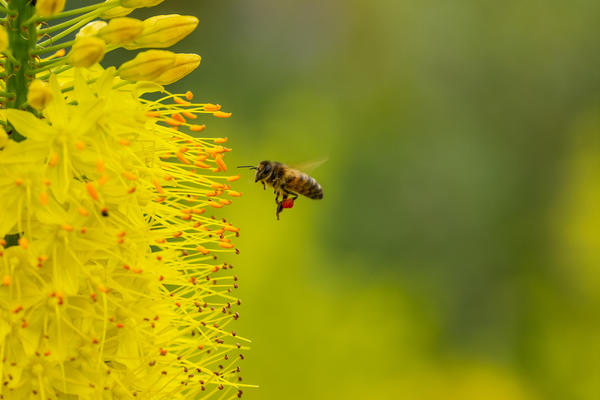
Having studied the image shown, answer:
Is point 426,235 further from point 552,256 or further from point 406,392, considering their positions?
point 406,392

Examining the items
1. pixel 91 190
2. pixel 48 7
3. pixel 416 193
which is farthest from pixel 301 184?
pixel 416 193

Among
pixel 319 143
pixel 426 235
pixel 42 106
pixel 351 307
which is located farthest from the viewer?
pixel 426 235

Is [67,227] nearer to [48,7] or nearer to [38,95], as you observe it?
[38,95]

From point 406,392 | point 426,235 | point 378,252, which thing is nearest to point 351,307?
point 406,392

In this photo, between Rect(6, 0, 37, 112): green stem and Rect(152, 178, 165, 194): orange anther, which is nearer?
Rect(6, 0, 37, 112): green stem

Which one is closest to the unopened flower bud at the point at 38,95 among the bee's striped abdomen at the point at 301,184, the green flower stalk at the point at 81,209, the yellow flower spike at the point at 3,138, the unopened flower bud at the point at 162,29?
the green flower stalk at the point at 81,209

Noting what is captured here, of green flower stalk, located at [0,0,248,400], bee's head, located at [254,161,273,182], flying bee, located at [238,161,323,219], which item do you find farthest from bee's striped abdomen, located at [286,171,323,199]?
green flower stalk, located at [0,0,248,400]

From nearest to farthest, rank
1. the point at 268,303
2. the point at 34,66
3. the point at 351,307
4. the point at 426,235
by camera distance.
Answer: the point at 34,66
the point at 268,303
the point at 351,307
the point at 426,235

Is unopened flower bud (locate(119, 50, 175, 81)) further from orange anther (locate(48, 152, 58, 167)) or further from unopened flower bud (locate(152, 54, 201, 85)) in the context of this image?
orange anther (locate(48, 152, 58, 167))
